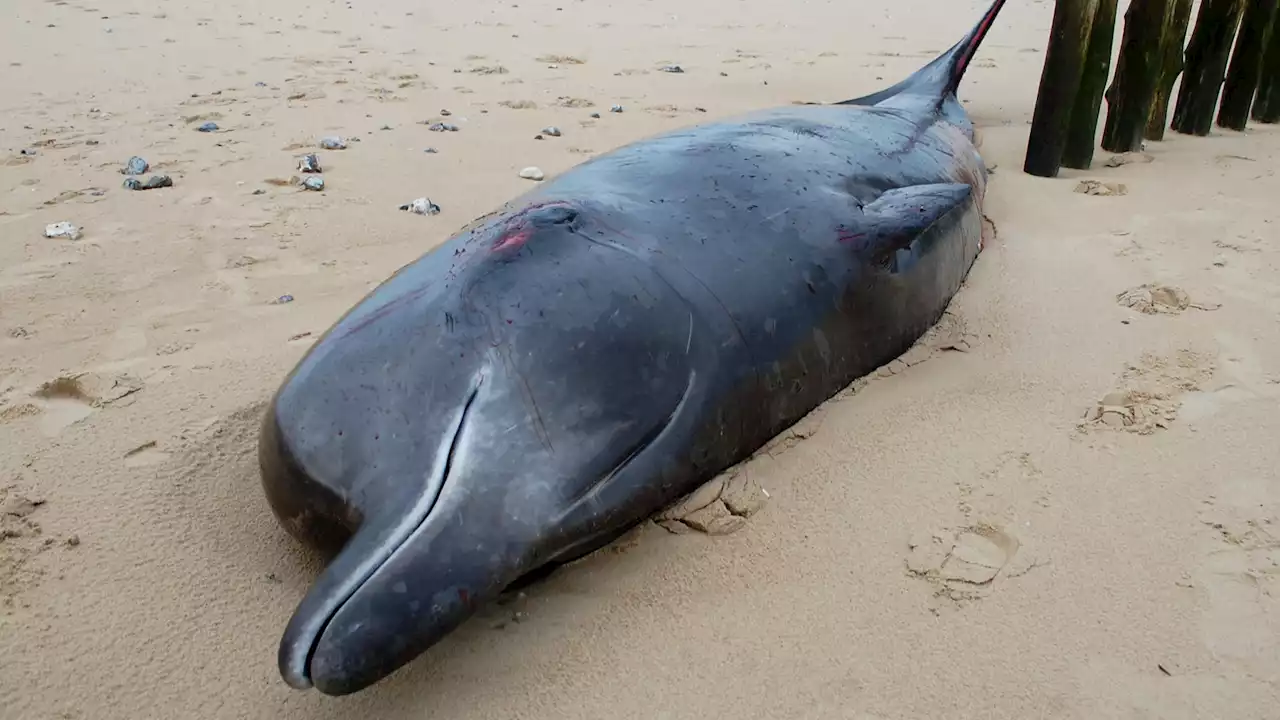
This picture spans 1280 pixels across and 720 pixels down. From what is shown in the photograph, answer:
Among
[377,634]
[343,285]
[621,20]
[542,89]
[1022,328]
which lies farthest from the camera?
[621,20]

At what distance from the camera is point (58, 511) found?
2064mm

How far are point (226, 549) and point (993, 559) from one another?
1.68m

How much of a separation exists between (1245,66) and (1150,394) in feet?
13.9

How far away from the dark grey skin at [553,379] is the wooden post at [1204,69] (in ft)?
13.1

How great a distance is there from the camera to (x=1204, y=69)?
213 inches

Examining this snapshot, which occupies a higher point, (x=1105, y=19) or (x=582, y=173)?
(x=1105, y=19)

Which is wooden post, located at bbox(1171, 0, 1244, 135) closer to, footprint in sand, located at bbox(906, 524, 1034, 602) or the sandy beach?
the sandy beach


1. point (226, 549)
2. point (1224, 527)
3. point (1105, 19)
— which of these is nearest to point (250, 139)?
point (226, 549)

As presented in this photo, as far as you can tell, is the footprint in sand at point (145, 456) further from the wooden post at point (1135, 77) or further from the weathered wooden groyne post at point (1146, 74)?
the wooden post at point (1135, 77)

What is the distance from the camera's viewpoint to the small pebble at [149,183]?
4188mm

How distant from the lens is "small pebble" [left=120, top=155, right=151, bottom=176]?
4371mm

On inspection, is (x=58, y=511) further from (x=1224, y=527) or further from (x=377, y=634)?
(x=1224, y=527)

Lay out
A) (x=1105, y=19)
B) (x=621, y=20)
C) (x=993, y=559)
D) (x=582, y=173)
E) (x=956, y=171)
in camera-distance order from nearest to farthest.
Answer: (x=993, y=559)
(x=582, y=173)
(x=956, y=171)
(x=1105, y=19)
(x=621, y=20)

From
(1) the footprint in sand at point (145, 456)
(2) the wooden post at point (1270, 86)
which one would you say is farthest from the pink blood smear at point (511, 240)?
(2) the wooden post at point (1270, 86)
